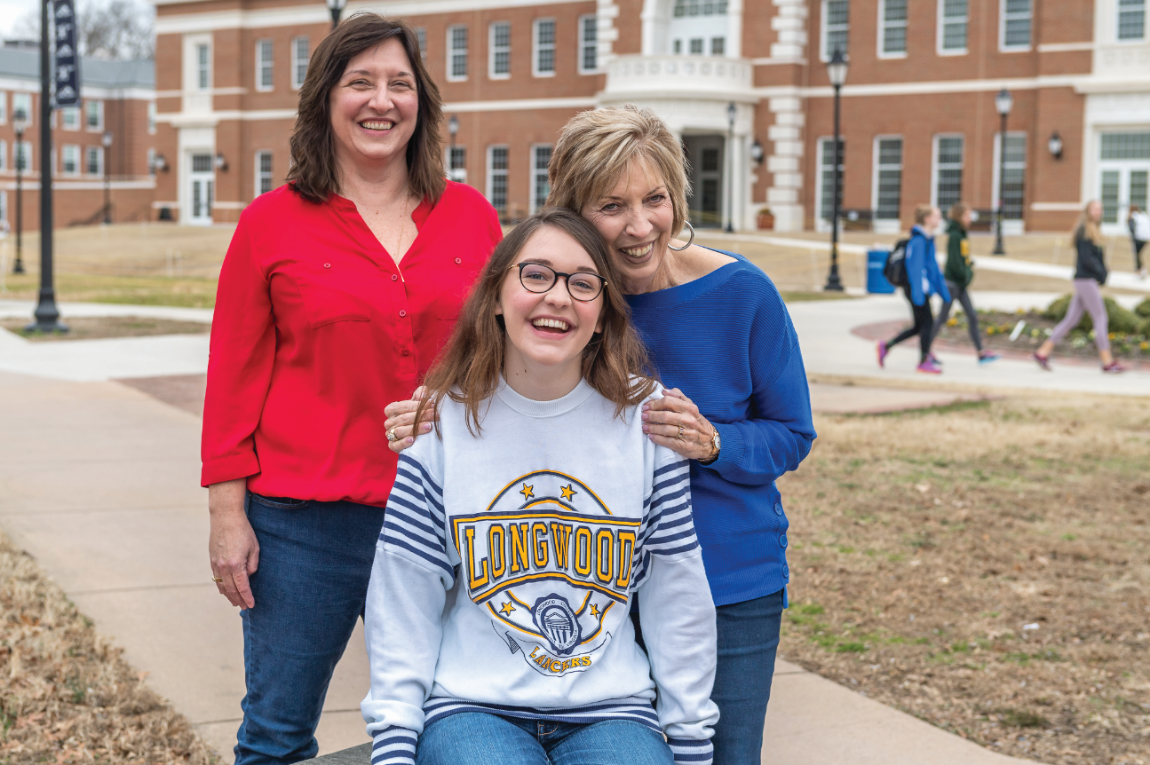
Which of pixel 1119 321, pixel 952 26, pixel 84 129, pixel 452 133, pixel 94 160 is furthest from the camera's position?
pixel 94 160

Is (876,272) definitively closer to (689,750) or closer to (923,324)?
(923,324)

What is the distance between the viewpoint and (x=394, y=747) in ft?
7.07

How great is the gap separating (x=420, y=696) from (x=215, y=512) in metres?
0.73

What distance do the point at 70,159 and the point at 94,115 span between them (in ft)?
10.4

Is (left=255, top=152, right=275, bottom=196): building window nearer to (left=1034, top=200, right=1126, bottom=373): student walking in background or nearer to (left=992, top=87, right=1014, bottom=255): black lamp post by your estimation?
(left=992, top=87, right=1014, bottom=255): black lamp post

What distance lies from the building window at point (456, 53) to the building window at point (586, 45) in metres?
4.97

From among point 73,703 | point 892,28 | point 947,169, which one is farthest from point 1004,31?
point 73,703

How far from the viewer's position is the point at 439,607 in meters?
2.29

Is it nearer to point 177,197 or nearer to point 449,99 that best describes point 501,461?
point 449,99

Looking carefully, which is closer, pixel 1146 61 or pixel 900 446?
pixel 900 446

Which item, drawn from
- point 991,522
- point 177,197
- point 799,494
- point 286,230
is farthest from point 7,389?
point 177,197

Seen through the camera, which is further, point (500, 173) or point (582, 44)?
point (500, 173)

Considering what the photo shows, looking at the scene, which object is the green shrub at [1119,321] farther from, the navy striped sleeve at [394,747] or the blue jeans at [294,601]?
the navy striped sleeve at [394,747]

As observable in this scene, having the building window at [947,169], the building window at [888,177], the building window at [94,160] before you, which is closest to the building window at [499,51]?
the building window at [888,177]
